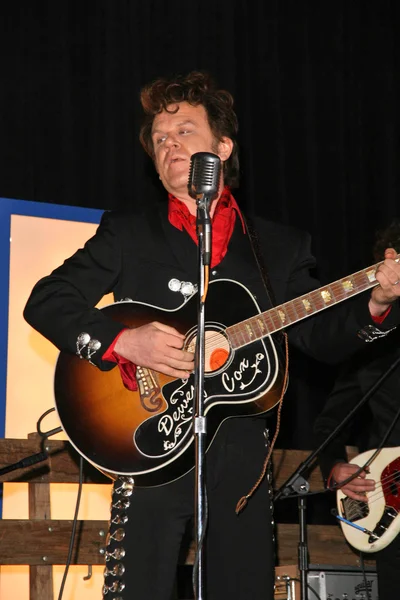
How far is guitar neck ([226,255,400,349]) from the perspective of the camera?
2.49m

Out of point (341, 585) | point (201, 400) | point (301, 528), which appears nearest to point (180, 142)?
point (201, 400)

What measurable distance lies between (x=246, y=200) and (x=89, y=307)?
264 centimetres

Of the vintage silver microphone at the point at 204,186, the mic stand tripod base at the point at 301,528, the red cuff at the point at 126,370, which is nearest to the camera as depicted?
the vintage silver microphone at the point at 204,186

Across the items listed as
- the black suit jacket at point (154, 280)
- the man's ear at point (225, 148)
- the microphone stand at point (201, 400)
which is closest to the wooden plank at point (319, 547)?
the black suit jacket at point (154, 280)

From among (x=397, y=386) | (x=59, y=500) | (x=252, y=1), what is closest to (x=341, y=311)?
(x=397, y=386)

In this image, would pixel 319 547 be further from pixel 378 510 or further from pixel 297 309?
pixel 297 309

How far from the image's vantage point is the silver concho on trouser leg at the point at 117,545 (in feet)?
7.29

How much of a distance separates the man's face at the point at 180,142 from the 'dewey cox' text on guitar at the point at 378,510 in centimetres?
147

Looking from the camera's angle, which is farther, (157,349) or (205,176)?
(157,349)

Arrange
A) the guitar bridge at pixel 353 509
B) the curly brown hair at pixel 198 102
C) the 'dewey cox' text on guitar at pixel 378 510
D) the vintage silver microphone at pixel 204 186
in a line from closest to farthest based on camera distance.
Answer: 1. the vintage silver microphone at pixel 204 186
2. the curly brown hair at pixel 198 102
3. the 'dewey cox' text on guitar at pixel 378 510
4. the guitar bridge at pixel 353 509

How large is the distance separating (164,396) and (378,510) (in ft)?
4.62

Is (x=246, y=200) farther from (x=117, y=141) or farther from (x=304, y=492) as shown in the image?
(x=304, y=492)

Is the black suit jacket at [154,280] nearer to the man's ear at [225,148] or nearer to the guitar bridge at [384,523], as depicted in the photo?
the man's ear at [225,148]

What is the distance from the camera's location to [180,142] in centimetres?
279
